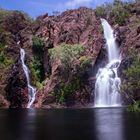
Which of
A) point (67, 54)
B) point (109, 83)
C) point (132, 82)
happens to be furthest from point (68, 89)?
point (132, 82)

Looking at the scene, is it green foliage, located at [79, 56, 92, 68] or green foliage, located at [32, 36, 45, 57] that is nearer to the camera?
green foliage, located at [79, 56, 92, 68]

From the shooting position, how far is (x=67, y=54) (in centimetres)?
10812

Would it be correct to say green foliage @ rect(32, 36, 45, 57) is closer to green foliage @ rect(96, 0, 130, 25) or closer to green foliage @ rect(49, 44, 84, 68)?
green foliage @ rect(49, 44, 84, 68)

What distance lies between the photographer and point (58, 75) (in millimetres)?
108188

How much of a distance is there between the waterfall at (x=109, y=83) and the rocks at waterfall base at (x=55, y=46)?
1.53 metres

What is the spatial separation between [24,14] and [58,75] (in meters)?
37.9

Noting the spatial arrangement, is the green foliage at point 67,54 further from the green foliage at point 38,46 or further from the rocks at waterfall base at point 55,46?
the green foliage at point 38,46

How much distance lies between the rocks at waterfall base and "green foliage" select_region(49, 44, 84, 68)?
5.57 ft

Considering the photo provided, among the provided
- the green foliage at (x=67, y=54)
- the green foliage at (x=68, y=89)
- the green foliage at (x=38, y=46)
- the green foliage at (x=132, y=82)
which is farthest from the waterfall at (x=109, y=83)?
the green foliage at (x=38, y=46)

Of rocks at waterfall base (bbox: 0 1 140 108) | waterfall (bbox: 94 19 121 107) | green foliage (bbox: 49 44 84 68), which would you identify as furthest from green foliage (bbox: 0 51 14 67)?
waterfall (bbox: 94 19 121 107)

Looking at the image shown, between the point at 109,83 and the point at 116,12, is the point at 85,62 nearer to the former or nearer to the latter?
the point at 109,83

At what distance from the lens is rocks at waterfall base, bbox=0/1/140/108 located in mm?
104500

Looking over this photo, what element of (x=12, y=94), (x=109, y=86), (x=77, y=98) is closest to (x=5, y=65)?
(x=12, y=94)

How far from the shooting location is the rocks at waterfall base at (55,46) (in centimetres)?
10450
